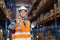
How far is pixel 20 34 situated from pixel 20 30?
0.06 metres

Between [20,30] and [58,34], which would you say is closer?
[20,30]

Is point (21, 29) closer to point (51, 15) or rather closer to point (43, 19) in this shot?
point (51, 15)

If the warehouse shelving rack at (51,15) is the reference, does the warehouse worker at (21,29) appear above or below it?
below

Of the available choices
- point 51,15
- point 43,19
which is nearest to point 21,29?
point 51,15

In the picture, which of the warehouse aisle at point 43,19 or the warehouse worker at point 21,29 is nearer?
the warehouse worker at point 21,29

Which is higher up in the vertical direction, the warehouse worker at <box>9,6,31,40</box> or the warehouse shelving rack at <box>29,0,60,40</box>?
the warehouse shelving rack at <box>29,0,60,40</box>

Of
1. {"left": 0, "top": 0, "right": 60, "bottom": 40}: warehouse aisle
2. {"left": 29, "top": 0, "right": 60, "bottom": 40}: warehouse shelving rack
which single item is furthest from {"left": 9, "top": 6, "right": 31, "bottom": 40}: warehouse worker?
{"left": 29, "top": 0, "right": 60, "bottom": 40}: warehouse shelving rack

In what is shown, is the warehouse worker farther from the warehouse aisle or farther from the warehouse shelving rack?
the warehouse shelving rack

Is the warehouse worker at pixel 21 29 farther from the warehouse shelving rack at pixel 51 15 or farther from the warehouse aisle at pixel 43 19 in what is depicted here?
the warehouse shelving rack at pixel 51 15

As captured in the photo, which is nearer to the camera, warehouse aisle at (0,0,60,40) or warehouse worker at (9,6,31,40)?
warehouse worker at (9,6,31,40)

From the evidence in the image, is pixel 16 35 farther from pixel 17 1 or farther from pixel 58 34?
pixel 17 1

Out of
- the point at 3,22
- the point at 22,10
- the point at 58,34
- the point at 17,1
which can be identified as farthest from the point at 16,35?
the point at 17,1

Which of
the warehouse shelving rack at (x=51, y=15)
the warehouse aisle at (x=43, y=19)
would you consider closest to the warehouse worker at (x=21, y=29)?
the warehouse aisle at (x=43, y=19)

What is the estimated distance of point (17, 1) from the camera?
39.8ft
